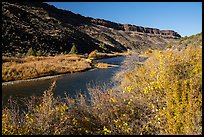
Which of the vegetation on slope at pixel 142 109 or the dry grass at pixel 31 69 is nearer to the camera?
the vegetation on slope at pixel 142 109

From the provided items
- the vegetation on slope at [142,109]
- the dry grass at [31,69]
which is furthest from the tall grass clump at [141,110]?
the dry grass at [31,69]

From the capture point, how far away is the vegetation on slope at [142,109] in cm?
699

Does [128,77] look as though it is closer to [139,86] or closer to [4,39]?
[139,86]

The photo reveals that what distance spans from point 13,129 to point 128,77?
175 inches

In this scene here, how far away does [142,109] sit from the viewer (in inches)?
328

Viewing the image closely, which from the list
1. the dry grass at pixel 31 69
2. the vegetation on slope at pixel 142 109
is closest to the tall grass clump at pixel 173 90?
the vegetation on slope at pixel 142 109

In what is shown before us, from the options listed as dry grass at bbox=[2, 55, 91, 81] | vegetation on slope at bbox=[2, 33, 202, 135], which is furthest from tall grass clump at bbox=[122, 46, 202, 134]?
dry grass at bbox=[2, 55, 91, 81]

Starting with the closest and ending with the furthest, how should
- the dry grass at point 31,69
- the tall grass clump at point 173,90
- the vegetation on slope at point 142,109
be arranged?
the tall grass clump at point 173,90, the vegetation on slope at point 142,109, the dry grass at point 31,69

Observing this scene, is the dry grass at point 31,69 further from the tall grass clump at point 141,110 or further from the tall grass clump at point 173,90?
the tall grass clump at point 173,90

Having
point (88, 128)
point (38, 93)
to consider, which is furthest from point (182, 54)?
point (38, 93)

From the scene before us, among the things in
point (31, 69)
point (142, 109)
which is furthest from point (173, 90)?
point (31, 69)

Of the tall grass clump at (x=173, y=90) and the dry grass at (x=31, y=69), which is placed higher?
the tall grass clump at (x=173, y=90)

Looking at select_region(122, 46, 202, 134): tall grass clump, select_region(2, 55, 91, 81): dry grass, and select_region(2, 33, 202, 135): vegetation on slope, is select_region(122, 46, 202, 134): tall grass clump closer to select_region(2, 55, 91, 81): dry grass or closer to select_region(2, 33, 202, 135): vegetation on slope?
select_region(2, 33, 202, 135): vegetation on slope

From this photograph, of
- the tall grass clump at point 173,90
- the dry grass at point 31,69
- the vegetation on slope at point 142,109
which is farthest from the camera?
the dry grass at point 31,69
